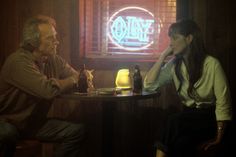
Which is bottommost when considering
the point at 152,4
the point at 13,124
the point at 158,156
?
the point at 158,156

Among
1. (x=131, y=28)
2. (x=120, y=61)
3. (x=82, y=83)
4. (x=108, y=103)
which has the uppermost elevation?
(x=131, y=28)

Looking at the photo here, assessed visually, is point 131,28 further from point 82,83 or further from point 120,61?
point 82,83

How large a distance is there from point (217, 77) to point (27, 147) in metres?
1.77

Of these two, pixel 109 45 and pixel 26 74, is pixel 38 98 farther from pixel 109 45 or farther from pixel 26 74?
pixel 109 45

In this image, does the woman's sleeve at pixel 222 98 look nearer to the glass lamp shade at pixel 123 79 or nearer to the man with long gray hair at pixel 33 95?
the glass lamp shade at pixel 123 79

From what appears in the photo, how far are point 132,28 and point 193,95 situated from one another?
1.36 m

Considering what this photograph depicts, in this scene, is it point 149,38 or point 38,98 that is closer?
point 38,98

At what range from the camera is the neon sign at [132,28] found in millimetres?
4520

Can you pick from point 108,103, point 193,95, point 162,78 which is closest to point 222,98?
point 193,95

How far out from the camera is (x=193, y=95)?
354cm

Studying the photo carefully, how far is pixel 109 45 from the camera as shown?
15.0 feet

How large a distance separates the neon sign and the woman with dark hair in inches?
30.5

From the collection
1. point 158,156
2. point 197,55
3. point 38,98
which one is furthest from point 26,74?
point 197,55

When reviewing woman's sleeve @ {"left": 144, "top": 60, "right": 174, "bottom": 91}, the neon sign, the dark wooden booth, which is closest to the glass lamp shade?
woman's sleeve @ {"left": 144, "top": 60, "right": 174, "bottom": 91}
